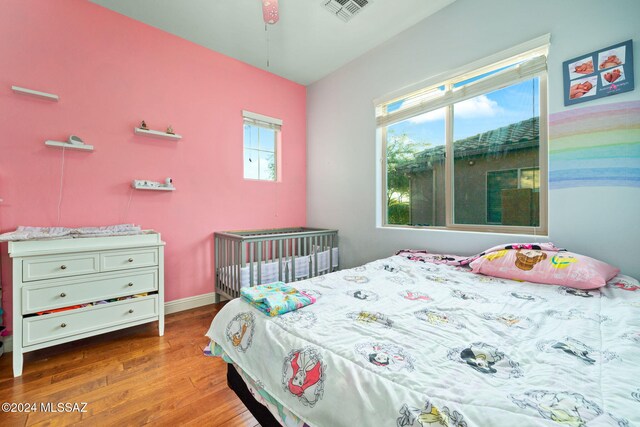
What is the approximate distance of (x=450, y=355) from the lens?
2.57 feet

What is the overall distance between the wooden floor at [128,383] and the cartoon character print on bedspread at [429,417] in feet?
3.45

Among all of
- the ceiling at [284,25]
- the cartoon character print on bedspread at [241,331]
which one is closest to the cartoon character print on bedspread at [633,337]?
the cartoon character print on bedspread at [241,331]

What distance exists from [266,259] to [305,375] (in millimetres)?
2032

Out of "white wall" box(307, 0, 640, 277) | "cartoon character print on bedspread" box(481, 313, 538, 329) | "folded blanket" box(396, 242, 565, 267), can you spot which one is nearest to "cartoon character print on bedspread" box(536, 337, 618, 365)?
"cartoon character print on bedspread" box(481, 313, 538, 329)

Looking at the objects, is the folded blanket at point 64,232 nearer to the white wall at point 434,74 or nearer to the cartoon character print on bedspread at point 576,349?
the white wall at point 434,74

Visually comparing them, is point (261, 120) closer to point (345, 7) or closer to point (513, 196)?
point (345, 7)

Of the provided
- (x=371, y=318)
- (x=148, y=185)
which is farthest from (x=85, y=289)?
(x=371, y=318)

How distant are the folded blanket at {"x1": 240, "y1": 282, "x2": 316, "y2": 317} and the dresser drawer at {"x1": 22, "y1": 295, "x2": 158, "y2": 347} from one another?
1384 mm

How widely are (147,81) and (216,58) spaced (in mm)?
784

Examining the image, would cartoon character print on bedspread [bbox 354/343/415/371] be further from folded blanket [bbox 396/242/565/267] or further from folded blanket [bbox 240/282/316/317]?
folded blanket [bbox 396/242/565/267]

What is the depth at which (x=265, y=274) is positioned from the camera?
256 cm

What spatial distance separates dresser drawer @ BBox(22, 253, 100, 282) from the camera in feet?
5.52

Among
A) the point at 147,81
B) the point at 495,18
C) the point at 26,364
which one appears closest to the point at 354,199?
the point at 495,18

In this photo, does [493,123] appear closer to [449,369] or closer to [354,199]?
[354,199]
